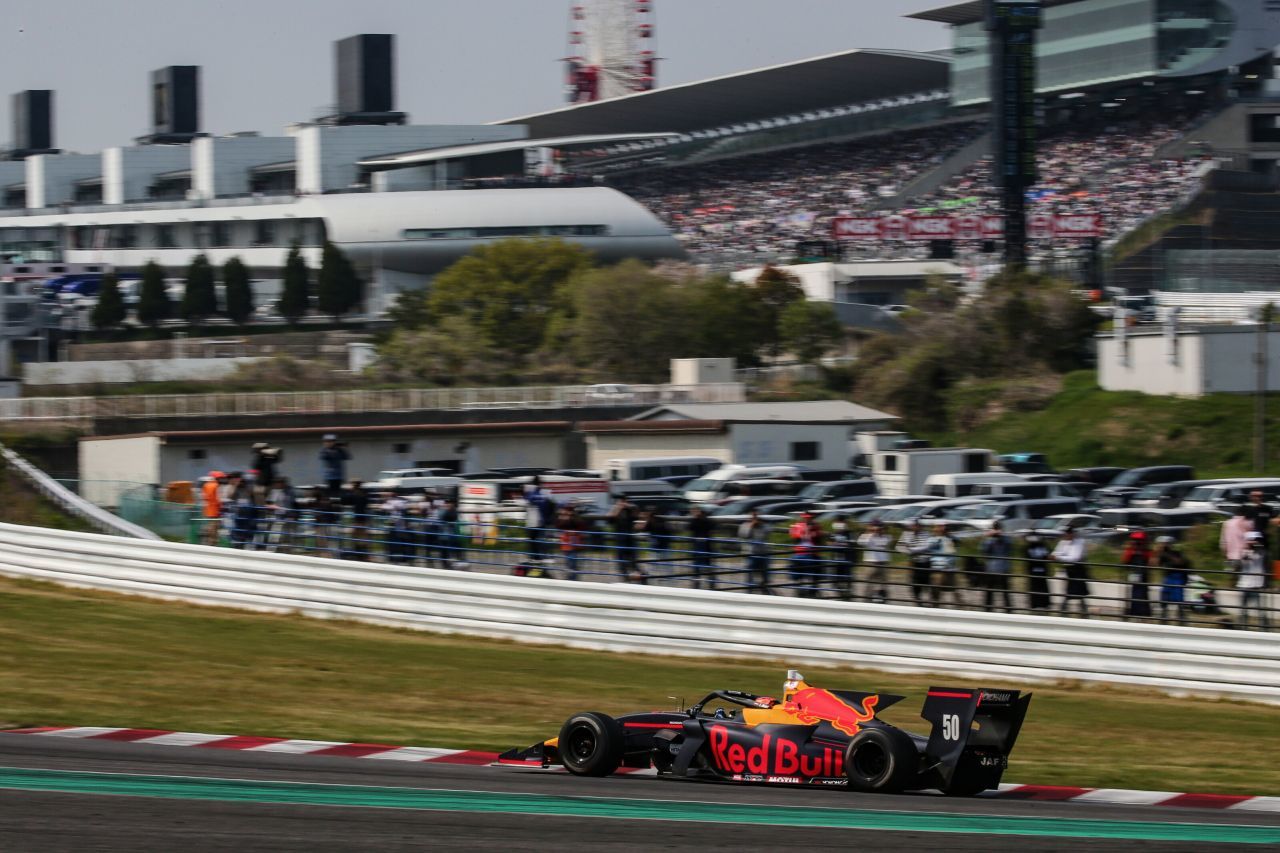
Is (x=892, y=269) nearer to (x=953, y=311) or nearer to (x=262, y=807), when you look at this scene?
(x=953, y=311)

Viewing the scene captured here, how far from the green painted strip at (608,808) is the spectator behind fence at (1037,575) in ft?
24.9

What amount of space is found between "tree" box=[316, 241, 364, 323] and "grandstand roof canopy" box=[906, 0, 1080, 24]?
41535 mm

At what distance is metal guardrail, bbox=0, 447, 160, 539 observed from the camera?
69.8 ft

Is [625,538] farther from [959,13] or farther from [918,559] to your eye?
[959,13]

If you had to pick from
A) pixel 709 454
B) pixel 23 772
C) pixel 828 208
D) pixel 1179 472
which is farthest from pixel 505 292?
pixel 23 772

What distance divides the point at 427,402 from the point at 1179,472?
67.1 ft

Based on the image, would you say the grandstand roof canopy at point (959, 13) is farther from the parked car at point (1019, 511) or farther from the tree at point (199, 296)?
the parked car at point (1019, 511)

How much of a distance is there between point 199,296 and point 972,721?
274 feet

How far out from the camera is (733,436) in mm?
39406

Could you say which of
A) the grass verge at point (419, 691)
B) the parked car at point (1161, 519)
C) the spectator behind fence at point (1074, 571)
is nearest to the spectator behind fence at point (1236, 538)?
the spectator behind fence at point (1074, 571)

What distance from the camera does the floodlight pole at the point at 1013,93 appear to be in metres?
68.2

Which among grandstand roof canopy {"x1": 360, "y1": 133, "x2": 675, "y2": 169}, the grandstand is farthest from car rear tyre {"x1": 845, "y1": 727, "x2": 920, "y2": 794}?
grandstand roof canopy {"x1": 360, "y1": 133, "x2": 675, "y2": 169}

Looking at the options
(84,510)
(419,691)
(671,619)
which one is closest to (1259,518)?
(671,619)

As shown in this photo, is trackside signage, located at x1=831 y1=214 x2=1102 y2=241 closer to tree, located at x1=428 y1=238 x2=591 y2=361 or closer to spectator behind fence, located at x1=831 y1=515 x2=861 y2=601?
tree, located at x1=428 y1=238 x2=591 y2=361
